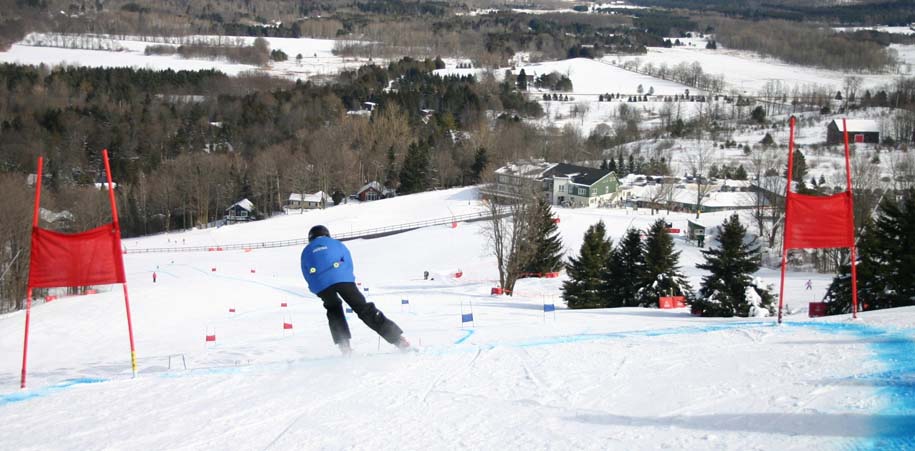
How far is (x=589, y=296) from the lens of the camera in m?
24.6

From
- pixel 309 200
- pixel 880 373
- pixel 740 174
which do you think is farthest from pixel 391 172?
pixel 880 373

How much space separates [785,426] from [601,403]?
4.83ft

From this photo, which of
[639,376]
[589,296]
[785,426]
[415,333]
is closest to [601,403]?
[639,376]

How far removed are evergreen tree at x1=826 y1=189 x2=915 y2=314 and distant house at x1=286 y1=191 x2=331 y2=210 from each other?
6065 cm

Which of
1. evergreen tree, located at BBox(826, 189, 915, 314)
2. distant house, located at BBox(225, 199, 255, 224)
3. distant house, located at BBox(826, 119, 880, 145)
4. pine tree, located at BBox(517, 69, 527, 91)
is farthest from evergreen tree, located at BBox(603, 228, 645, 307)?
pine tree, located at BBox(517, 69, 527, 91)

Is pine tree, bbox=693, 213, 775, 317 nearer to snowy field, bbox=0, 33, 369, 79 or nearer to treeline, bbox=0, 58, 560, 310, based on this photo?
treeline, bbox=0, 58, 560, 310

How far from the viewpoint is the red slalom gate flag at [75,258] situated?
9578mm

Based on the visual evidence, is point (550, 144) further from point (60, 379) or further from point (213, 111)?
point (60, 379)

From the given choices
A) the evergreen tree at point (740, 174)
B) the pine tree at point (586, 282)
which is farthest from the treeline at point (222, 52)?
the pine tree at point (586, 282)

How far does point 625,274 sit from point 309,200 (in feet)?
182

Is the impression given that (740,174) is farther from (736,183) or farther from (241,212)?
(241,212)

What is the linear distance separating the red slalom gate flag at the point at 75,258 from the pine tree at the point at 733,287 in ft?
45.5

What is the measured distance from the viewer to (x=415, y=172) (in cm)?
7775

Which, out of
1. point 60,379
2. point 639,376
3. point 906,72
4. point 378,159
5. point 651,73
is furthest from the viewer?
point 651,73
